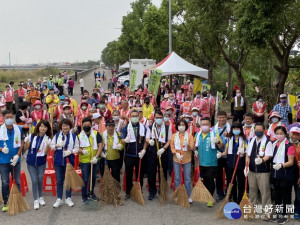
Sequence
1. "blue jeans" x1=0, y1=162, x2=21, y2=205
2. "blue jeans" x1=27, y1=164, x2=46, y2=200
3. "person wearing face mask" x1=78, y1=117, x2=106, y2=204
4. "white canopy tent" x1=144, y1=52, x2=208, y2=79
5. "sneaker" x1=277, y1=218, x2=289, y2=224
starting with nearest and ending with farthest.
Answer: "sneaker" x1=277, y1=218, x2=289, y2=224
"blue jeans" x1=0, y1=162, x2=21, y2=205
"blue jeans" x1=27, y1=164, x2=46, y2=200
"person wearing face mask" x1=78, y1=117, x2=106, y2=204
"white canopy tent" x1=144, y1=52, x2=208, y2=79

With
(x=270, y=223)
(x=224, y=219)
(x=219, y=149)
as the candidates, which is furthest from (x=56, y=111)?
(x=270, y=223)

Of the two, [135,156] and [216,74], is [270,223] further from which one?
[216,74]

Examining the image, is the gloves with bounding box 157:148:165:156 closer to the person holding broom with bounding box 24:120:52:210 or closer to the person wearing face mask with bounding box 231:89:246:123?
the person holding broom with bounding box 24:120:52:210

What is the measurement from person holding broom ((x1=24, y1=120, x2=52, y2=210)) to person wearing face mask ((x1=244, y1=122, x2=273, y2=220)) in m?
3.68

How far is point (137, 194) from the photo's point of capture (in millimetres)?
6941

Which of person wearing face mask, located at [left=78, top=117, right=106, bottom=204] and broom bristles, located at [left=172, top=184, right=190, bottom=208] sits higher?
person wearing face mask, located at [left=78, top=117, right=106, bottom=204]

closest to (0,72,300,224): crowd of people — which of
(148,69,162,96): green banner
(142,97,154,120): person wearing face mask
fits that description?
(142,97,154,120): person wearing face mask

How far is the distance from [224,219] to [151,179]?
169 centimetres

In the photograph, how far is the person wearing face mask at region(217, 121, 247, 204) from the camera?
249 inches

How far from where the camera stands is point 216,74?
107 ft

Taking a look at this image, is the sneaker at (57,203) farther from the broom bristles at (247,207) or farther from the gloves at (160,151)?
the broom bristles at (247,207)

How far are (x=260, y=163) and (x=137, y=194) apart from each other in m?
2.48

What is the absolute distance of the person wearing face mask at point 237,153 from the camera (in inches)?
249

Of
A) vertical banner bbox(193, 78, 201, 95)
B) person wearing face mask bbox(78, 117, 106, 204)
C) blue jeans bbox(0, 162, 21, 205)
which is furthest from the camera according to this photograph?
vertical banner bbox(193, 78, 201, 95)
